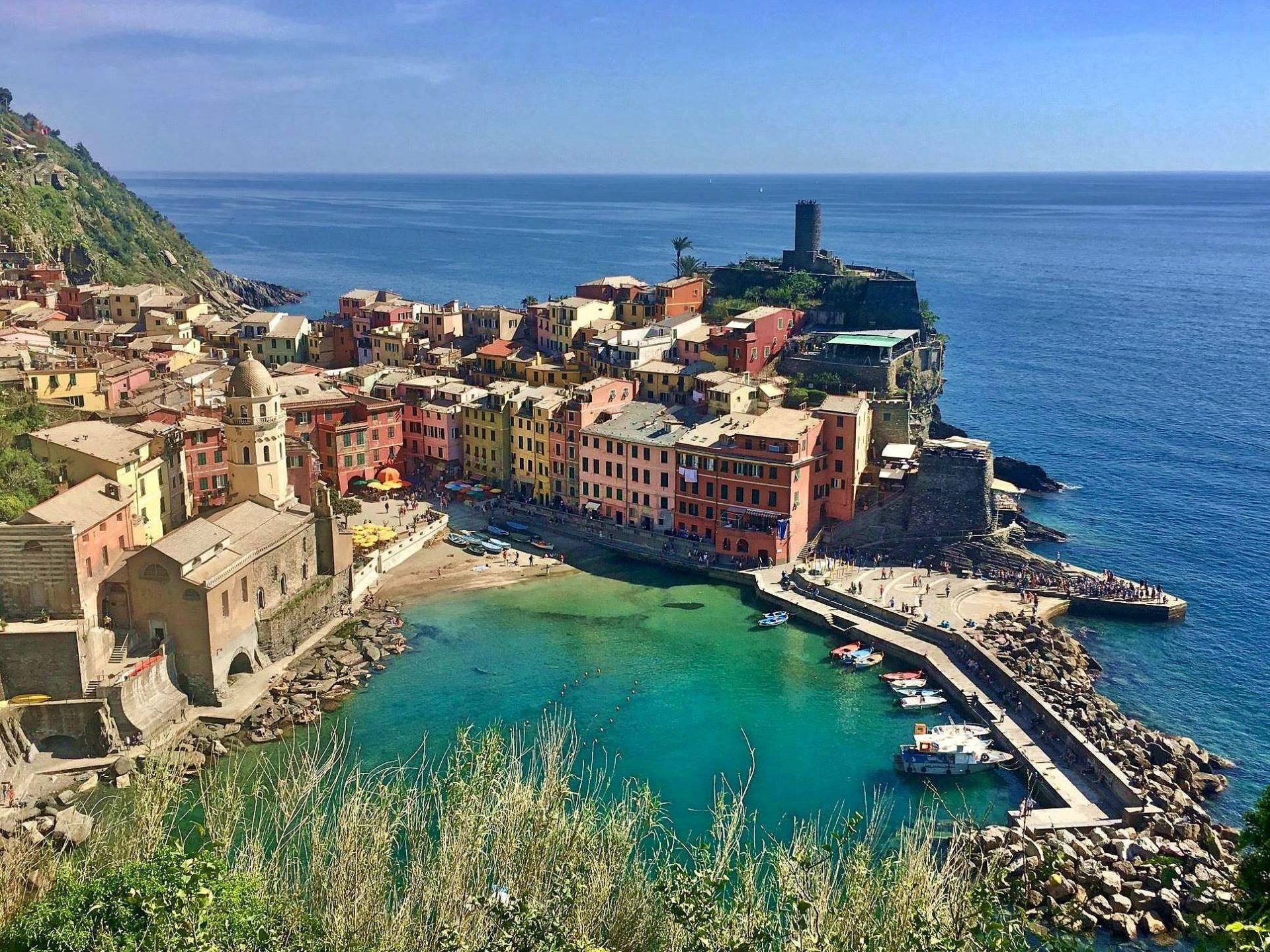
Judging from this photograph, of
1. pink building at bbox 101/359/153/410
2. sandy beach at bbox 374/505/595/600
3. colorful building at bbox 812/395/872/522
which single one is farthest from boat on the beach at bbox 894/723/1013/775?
pink building at bbox 101/359/153/410

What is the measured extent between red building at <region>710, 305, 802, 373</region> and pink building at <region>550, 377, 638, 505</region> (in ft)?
30.3

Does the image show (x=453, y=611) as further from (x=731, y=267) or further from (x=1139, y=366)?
(x=1139, y=366)

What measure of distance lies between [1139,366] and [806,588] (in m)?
64.6

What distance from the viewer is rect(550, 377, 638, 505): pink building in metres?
63.8

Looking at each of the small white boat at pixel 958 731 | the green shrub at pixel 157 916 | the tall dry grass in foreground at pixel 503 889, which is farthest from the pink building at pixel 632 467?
the green shrub at pixel 157 916

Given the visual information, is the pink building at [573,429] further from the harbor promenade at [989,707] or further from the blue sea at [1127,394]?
the blue sea at [1127,394]

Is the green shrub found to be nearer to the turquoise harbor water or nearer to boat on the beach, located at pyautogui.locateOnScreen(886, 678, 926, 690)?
the turquoise harbor water

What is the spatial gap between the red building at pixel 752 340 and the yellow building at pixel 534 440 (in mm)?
11416

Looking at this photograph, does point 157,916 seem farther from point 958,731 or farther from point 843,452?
point 843,452

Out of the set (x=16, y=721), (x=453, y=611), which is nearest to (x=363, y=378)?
(x=453, y=611)

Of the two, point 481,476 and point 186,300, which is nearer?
point 481,476

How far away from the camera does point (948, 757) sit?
3994 centimetres

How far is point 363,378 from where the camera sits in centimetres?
7331

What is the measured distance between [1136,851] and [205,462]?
44.8 metres
